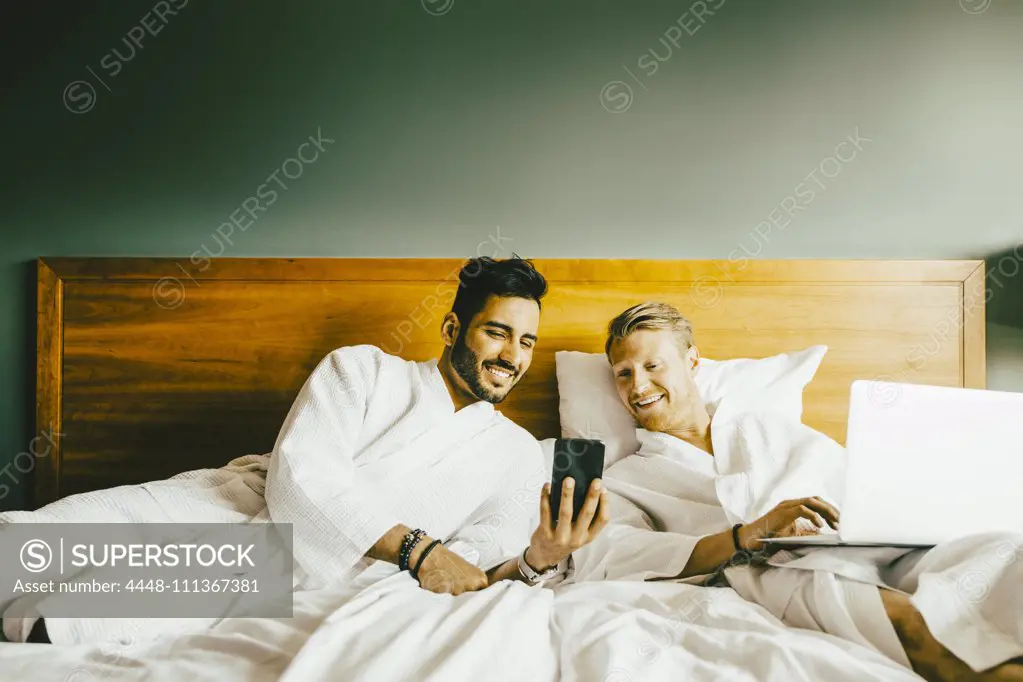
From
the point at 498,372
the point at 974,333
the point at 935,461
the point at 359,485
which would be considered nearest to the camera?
the point at 935,461

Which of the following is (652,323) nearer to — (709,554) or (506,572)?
(709,554)

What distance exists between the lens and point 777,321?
1.94 meters

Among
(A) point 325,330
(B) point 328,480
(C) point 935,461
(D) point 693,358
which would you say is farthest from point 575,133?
(C) point 935,461

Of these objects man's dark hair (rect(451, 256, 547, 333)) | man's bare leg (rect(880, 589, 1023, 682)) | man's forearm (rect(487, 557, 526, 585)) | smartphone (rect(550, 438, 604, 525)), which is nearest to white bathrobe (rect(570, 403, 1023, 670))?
man's bare leg (rect(880, 589, 1023, 682))

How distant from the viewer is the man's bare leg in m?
0.77

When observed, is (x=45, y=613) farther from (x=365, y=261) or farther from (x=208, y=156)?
(x=208, y=156)

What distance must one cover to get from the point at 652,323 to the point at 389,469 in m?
0.78

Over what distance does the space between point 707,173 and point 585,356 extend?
2.55 feet

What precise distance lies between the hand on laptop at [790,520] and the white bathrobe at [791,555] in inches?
3.9

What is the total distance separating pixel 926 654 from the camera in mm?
838

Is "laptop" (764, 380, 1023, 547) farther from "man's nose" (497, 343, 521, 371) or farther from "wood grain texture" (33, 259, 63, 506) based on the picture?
"wood grain texture" (33, 259, 63, 506)

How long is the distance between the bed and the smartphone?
81 centimetres

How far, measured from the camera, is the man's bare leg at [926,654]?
2.54 ft

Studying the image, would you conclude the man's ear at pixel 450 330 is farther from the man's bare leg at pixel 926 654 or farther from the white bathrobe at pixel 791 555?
the man's bare leg at pixel 926 654
